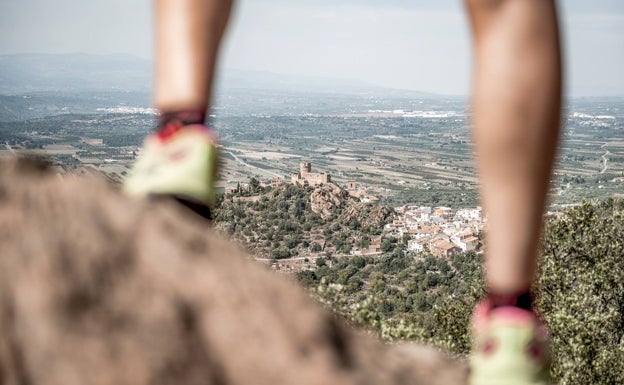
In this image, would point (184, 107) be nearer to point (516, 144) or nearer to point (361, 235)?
point (516, 144)

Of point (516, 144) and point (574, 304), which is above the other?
point (516, 144)

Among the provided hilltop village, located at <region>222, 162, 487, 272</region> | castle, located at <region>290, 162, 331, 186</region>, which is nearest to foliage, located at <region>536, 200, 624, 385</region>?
hilltop village, located at <region>222, 162, 487, 272</region>

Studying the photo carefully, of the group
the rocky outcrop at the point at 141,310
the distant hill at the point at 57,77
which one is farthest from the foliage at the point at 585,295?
the distant hill at the point at 57,77

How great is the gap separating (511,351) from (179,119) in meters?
0.87

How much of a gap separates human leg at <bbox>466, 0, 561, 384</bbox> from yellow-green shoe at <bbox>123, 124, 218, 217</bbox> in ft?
2.00

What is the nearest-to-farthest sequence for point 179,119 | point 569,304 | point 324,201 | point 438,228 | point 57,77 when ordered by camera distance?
point 179,119
point 569,304
point 324,201
point 438,228
point 57,77

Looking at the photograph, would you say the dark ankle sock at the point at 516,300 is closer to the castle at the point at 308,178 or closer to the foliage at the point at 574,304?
the foliage at the point at 574,304

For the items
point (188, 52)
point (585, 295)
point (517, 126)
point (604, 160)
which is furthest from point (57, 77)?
point (517, 126)

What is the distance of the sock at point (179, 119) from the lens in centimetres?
165

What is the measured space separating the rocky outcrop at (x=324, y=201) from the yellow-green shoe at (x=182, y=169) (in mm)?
60053

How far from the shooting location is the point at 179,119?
165 centimetres

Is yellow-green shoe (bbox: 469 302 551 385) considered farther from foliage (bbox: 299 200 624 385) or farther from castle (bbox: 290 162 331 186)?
castle (bbox: 290 162 331 186)

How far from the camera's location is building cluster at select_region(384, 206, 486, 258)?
56.2 metres

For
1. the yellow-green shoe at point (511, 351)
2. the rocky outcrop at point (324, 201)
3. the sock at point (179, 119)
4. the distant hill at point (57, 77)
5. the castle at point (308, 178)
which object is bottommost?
the rocky outcrop at point (324, 201)
